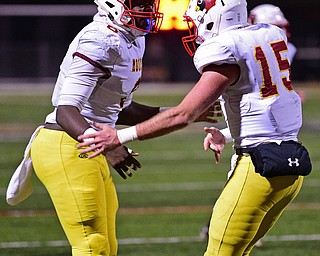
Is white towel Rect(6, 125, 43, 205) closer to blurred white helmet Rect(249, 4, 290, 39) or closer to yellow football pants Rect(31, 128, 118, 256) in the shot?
yellow football pants Rect(31, 128, 118, 256)

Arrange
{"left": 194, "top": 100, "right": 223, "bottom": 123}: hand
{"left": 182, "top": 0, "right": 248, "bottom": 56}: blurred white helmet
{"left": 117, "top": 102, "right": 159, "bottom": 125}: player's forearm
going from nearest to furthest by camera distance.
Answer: {"left": 182, "top": 0, "right": 248, "bottom": 56}: blurred white helmet → {"left": 194, "top": 100, "right": 223, "bottom": 123}: hand → {"left": 117, "top": 102, "right": 159, "bottom": 125}: player's forearm

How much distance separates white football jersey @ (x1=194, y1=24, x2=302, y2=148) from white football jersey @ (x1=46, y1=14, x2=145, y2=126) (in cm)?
51

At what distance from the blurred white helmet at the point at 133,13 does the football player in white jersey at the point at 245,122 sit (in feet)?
1.32

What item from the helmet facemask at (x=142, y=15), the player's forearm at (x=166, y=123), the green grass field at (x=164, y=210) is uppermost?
the helmet facemask at (x=142, y=15)

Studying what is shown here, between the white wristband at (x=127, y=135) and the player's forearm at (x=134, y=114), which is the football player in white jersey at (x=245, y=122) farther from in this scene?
the player's forearm at (x=134, y=114)

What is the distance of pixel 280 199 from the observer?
401 cm

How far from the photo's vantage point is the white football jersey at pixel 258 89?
3.89 m

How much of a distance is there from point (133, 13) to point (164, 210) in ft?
13.5

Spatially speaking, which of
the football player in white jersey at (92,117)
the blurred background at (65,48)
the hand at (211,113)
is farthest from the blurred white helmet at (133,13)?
the blurred background at (65,48)

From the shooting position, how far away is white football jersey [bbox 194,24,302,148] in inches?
153

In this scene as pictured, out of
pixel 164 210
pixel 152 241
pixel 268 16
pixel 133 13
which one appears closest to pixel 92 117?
pixel 133 13

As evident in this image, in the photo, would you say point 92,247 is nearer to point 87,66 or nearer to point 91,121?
point 91,121

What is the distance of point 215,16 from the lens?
4.05 m

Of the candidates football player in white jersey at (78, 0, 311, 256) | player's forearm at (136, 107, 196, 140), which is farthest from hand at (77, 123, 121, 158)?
player's forearm at (136, 107, 196, 140)
